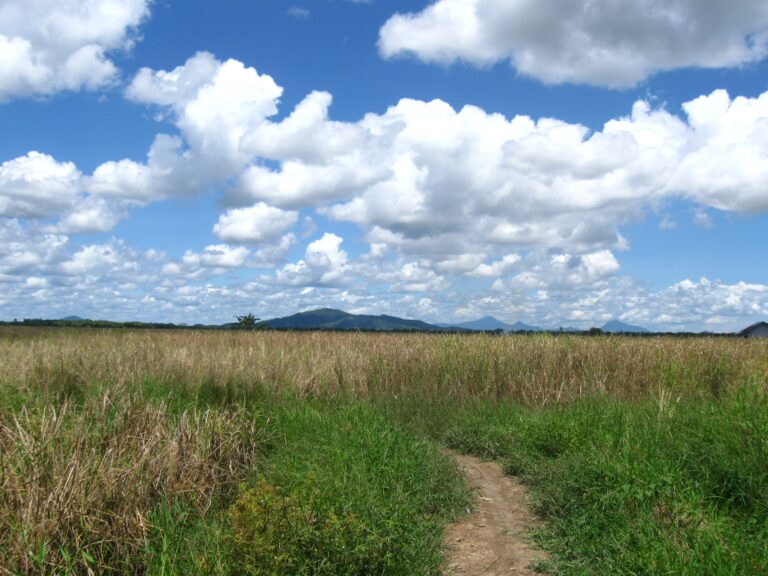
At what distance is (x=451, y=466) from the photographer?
6.72m

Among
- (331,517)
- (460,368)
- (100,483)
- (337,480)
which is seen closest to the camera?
(331,517)

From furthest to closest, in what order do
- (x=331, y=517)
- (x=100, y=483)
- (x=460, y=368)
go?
(x=460, y=368), (x=100, y=483), (x=331, y=517)

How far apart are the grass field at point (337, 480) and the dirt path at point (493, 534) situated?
19 centimetres

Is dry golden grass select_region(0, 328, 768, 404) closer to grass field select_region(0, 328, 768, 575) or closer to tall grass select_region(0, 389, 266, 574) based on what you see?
grass field select_region(0, 328, 768, 575)

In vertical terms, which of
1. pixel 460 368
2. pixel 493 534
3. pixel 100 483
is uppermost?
pixel 460 368

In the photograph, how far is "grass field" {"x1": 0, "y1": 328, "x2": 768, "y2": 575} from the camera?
4348mm

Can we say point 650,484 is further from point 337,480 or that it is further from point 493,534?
point 337,480

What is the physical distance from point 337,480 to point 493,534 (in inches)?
57.7

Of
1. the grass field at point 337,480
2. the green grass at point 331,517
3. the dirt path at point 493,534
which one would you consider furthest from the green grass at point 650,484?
the green grass at point 331,517

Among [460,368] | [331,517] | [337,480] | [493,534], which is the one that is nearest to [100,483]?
[337,480]

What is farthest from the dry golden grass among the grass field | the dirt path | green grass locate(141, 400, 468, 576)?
the dirt path

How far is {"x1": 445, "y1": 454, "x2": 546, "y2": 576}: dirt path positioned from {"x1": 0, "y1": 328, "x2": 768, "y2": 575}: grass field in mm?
186

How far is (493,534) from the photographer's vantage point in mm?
5520

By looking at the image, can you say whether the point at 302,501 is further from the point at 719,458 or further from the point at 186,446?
the point at 719,458
